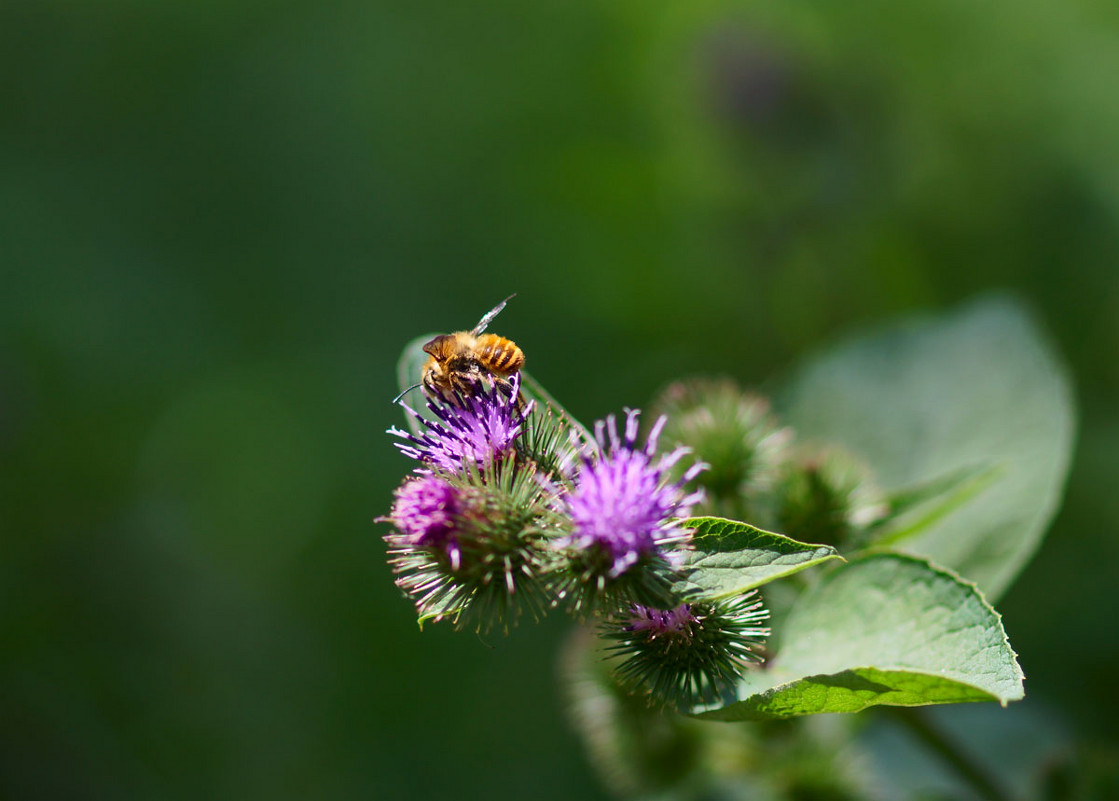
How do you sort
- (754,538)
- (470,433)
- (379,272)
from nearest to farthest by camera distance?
1. (754,538)
2. (470,433)
3. (379,272)

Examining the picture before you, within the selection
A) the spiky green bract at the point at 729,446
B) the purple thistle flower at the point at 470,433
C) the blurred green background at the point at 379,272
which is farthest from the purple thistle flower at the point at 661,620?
the blurred green background at the point at 379,272

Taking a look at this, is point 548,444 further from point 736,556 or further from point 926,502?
point 926,502

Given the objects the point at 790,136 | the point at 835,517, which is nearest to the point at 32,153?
the point at 790,136

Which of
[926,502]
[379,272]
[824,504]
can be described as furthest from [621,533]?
[379,272]

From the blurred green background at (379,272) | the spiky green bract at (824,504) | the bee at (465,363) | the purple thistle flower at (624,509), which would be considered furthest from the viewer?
the blurred green background at (379,272)

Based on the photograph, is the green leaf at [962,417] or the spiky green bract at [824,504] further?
the green leaf at [962,417]

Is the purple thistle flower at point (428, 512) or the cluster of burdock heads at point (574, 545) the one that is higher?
the purple thistle flower at point (428, 512)

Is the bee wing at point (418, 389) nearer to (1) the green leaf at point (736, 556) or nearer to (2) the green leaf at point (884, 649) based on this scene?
(1) the green leaf at point (736, 556)
